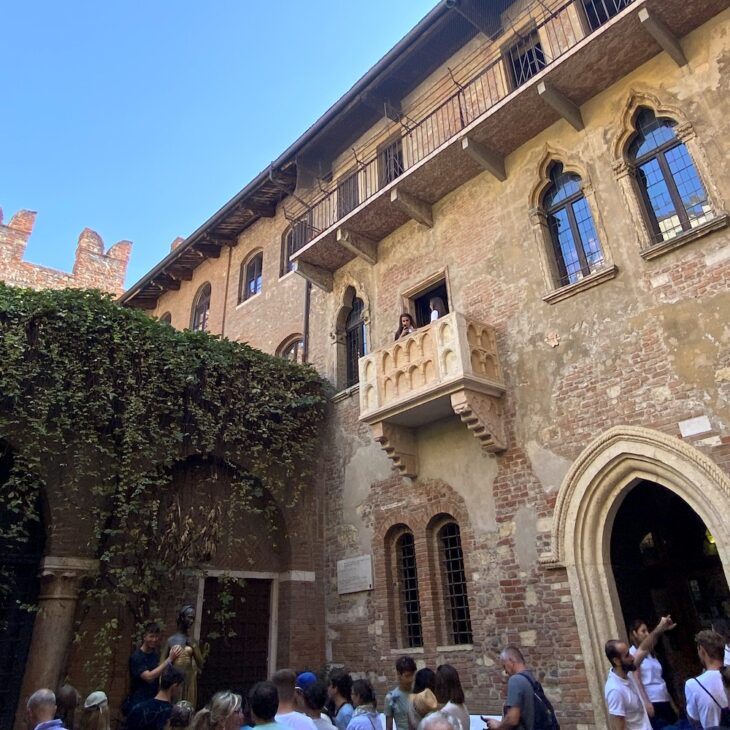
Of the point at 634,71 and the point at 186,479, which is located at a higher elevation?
the point at 634,71

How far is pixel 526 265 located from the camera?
930cm

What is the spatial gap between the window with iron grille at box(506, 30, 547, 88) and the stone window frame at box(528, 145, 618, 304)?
1807 millimetres

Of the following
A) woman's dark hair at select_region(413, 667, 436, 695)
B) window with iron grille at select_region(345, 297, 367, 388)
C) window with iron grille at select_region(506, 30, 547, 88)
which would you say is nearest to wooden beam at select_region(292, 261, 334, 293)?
window with iron grille at select_region(345, 297, 367, 388)

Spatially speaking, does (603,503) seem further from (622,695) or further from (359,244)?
(359,244)

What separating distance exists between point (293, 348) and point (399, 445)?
548cm

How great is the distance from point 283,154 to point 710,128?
9.36 m

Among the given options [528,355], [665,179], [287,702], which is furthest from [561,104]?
[287,702]

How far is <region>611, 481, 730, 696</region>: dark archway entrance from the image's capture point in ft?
29.1

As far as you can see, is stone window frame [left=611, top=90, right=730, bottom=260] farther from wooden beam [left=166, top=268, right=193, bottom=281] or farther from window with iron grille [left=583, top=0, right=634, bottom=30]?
wooden beam [left=166, top=268, right=193, bottom=281]

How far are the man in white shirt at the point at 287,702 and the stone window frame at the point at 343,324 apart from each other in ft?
25.5

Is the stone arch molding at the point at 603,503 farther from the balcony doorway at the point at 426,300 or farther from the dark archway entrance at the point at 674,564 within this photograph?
the balcony doorway at the point at 426,300

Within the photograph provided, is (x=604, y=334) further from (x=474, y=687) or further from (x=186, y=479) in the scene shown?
(x=186, y=479)

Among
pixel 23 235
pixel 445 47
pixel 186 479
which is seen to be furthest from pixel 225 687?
pixel 23 235

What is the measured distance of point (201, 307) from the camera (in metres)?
18.4
